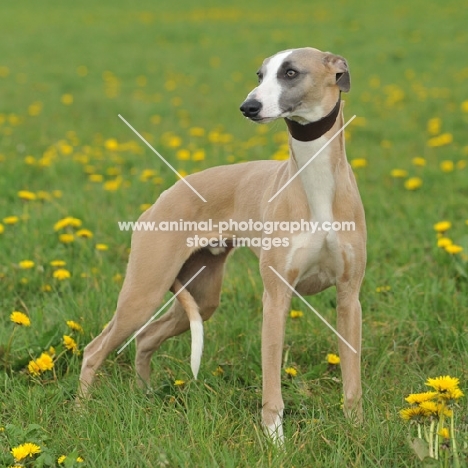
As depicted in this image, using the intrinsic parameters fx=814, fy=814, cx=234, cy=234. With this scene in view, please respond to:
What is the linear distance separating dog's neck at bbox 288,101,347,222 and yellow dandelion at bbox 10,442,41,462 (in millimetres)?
1423

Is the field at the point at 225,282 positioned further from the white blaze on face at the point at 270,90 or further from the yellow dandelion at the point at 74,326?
the white blaze on face at the point at 270,90

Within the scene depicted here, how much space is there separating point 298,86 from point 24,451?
1736 millimetres

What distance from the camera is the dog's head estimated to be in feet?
10.3

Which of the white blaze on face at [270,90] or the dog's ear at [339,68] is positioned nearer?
the white blaze on face at [270,90]

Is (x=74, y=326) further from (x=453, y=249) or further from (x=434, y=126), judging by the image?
(x=434, y=126)

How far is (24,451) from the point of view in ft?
9.71

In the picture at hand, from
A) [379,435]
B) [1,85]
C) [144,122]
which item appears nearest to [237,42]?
[1,85]

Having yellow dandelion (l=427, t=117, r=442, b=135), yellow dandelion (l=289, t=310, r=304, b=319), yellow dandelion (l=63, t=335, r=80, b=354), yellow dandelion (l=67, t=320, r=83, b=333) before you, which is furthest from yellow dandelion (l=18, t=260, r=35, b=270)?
yellow dandelion (l=427, t=117, r=442, b=135)

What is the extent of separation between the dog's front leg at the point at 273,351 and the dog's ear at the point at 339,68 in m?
0.86

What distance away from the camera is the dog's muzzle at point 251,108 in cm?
308

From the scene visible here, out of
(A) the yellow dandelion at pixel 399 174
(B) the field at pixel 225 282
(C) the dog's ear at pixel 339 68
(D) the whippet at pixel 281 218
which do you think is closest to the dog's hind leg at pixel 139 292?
(D) the whippet at pixel 281 218

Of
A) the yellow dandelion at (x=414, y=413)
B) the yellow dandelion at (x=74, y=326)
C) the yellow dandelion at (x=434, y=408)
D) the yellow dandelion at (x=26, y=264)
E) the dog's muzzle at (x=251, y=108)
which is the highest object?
the dog's muzzle at (x=251, y=108)

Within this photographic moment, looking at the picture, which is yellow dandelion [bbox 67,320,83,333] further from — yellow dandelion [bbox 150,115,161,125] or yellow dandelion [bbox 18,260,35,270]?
yellow dandelion [bbox 150,115,161,125]

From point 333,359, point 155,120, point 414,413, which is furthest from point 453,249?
point 155,120
